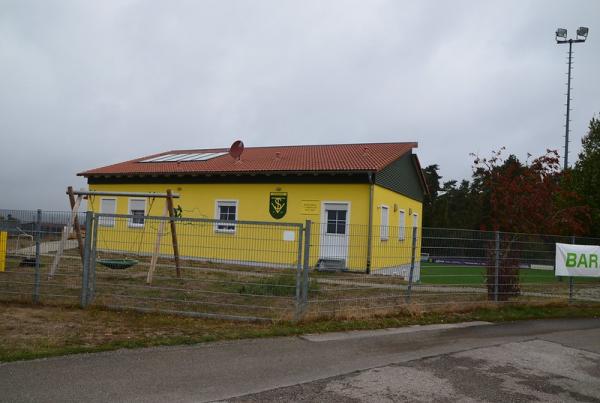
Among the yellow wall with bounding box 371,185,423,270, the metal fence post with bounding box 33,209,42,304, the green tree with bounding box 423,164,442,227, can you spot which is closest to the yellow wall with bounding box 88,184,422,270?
the yellow wall with bounding box 371,185,423,270

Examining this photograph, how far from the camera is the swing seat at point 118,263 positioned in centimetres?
929

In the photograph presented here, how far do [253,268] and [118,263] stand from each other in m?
2.83

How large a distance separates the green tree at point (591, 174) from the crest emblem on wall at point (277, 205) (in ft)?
48.3

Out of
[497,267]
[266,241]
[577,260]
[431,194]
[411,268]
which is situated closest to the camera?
[266,241]

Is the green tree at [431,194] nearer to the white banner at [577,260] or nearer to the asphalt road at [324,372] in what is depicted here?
the white banner at [577,260]

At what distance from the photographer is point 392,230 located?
14055 mm

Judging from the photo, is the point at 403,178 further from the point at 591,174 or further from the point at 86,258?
the point at 86,258

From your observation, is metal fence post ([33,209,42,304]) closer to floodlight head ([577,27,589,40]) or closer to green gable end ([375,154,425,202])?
green gable end ([375,154,425,202])

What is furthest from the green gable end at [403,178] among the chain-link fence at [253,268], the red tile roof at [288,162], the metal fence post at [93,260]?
the metal fence post at [93,260]

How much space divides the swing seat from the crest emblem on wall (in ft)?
32.9

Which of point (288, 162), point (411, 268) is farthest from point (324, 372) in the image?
point (288, 162)

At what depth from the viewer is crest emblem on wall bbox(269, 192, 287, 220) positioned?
19.5 m

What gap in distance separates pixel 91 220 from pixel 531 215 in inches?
470

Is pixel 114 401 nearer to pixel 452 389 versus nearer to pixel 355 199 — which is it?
pixel 452 389
